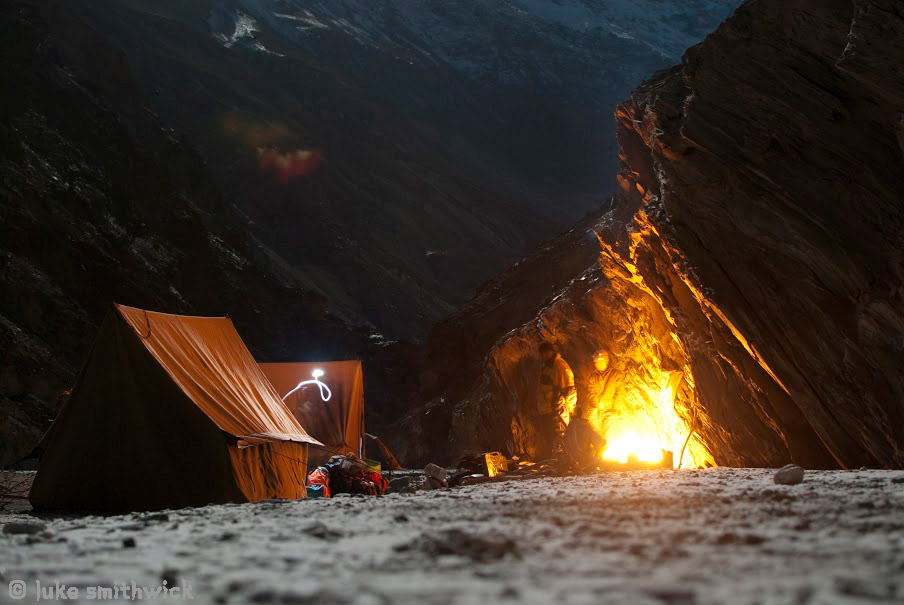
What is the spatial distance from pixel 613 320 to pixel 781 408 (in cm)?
823

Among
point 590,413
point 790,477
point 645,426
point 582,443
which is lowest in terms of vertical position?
point 790,477

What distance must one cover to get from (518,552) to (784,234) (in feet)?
26.8

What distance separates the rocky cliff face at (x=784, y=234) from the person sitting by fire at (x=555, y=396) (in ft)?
17.9

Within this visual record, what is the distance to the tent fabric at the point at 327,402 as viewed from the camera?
69.8 ft

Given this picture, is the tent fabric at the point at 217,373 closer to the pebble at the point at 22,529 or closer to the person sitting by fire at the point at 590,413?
the pebble at the point at 22,529

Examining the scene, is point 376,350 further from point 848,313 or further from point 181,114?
point 848,313

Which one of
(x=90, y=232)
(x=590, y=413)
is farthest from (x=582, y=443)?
(x=90, y=232)

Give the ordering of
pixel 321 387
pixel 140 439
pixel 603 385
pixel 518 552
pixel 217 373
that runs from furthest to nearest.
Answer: pixel 321 387 → pixel 603 385 → pixel 217 373 → pixel 140 439 → pixel 518 552

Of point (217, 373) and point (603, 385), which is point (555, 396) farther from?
point (217, 373)

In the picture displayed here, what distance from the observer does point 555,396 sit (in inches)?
848

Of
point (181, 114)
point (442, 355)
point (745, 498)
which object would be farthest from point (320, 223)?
point (745, 498)

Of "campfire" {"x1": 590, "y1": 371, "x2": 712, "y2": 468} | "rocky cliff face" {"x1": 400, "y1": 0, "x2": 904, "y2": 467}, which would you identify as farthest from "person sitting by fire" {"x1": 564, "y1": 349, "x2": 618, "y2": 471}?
"rocky cliff face" {"x1": 400, "y1": 0, "x2": 904, "y2": 467}

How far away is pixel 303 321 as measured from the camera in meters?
47.4

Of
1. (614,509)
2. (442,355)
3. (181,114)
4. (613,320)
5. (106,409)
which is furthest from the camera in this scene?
(181,114)
